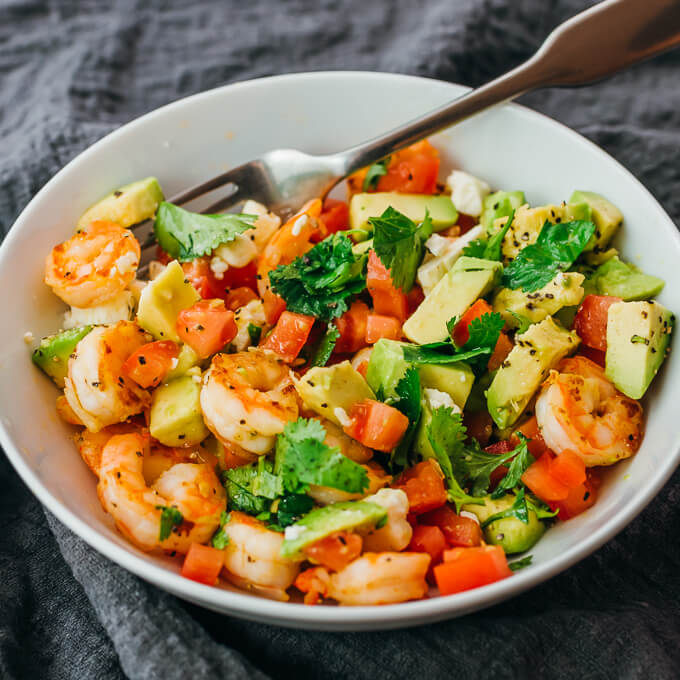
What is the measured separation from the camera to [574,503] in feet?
8.96

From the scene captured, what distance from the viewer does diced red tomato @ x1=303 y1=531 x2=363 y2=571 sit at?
8.00 ft

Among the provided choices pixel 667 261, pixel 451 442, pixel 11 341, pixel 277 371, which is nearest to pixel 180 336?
pixel 277 371

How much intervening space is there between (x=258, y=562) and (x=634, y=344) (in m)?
1.46

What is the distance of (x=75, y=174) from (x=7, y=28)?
1944 millimetres

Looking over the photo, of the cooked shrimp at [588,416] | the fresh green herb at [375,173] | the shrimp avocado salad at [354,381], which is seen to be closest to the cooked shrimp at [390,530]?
the shrimp avocado salad at [354,381]

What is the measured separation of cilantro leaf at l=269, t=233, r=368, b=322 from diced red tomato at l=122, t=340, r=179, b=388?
0.47 m

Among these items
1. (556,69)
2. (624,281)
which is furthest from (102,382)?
(556,69)

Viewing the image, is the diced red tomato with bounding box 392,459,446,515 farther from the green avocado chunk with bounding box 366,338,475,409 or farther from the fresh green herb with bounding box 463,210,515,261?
the fresh green herb with bounding box 463,210,515,261

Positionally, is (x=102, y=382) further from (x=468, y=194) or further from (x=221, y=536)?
(x=468, y=194)

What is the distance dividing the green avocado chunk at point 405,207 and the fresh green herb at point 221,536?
4.46ft

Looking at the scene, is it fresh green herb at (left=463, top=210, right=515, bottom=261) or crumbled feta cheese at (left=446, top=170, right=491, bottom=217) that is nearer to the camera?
fresh green herb at (left=463, top=210, right=515, bottom=261)

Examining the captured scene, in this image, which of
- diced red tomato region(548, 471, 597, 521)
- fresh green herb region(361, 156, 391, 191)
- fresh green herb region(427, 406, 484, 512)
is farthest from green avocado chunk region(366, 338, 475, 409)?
fresh green herb region(361, 156, 391, 191)

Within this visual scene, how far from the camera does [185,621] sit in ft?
8.85

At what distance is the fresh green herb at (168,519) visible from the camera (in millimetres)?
2549
